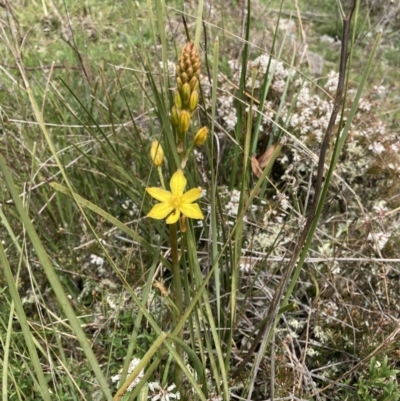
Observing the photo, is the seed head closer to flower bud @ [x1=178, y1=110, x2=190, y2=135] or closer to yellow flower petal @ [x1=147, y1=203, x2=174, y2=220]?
flower bud @ [x1=178, y1=110, x2=190, y2=135]

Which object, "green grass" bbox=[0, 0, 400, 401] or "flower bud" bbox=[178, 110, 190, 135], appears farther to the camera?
"green grass" bbox=[0, 0, 400, 401]

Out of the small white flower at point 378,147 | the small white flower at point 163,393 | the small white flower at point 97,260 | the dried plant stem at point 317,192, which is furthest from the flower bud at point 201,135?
the small white flower at point 378,147

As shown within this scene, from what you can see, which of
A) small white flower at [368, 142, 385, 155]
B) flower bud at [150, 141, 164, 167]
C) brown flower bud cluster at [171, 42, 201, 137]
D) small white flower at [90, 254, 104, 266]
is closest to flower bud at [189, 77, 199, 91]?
brown flower bud cluster at [171, 42, 201, 137]

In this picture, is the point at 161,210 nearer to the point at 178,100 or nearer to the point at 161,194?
the point at 161,194

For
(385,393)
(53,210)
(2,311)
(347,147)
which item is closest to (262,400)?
(385,393)

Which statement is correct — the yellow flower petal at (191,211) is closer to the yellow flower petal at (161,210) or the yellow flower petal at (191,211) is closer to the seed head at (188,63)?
the yellow flower petal at (161,210)

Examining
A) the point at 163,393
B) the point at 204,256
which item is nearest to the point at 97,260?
the point at 204,256
